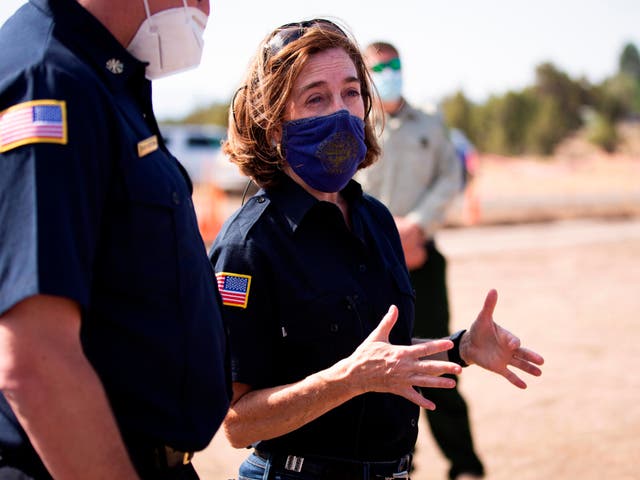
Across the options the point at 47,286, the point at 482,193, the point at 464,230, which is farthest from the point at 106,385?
the point at 482,193

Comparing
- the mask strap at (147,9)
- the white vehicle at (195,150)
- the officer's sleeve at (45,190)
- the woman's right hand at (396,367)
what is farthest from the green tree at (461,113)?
the officer's sleeve at (45,190)

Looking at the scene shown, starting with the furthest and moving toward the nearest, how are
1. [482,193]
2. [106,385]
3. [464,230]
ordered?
1. [482,193]
2. [464,230]
3. [106,385]

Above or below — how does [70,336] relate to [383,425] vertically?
above

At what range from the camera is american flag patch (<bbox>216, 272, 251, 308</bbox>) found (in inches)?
84.0

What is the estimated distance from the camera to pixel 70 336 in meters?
1.37

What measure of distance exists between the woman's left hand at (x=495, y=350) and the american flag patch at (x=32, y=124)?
137cm

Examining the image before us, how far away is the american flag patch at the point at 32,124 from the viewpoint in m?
1.36

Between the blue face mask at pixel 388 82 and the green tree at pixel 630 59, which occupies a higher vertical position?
the blue face mask at pixel 388 82

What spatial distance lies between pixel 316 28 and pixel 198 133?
82.1ft

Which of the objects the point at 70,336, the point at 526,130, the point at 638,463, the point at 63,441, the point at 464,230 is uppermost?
the point at 70,336

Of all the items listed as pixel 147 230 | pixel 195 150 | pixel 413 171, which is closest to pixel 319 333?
pixel 147 230

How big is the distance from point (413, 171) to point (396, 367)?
3250 millimetres

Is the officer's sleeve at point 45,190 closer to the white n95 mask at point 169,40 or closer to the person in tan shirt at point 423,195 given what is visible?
the white n95 mask at point 169,40

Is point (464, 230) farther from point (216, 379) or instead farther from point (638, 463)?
point (216, 379)
